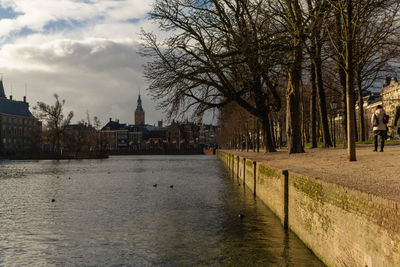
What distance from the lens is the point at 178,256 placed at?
395 inches

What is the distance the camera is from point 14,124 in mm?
143125

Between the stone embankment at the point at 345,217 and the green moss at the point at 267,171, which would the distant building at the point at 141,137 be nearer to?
the green moss at the point at 267,171

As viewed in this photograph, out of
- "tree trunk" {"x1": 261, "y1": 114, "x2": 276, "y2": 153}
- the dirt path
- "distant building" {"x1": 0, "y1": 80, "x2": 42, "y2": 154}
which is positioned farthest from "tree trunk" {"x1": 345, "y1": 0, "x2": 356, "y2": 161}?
"distant building" {"x1": 0, "y1": 80, "x2": 42, "y2": 154}

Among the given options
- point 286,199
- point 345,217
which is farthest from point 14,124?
point 345,217

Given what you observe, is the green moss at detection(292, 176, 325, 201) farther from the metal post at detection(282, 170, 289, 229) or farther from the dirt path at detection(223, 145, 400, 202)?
the metal post at detection(282, 170, 289, 229)

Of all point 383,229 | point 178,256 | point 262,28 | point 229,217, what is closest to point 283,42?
point 262,28

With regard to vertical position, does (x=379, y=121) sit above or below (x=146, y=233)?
above

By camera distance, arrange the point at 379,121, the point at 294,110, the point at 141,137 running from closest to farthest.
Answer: the point at 379,121
the point at 294,110
the point at 141,137

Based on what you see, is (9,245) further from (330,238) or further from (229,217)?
(330,238)

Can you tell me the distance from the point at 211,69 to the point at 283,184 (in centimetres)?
1539

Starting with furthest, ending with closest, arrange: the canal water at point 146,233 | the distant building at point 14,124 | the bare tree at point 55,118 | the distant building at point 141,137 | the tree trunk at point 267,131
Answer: the distant building at point 141,137 → the distant building at point 14,124 → the bare tree at point 55,118 → the tree trunk at point 267,131 → the canal water at point 146,233

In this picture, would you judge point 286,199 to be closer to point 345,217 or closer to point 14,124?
point 345,217

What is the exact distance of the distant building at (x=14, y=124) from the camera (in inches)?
5399

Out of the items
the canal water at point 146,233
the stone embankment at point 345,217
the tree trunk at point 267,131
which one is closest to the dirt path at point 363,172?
the stone embankment at point 345,217
